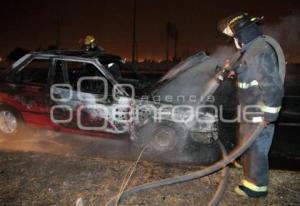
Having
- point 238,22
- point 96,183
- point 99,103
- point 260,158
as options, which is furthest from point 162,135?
point 238,22

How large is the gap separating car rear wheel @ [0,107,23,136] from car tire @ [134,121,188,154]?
230cm

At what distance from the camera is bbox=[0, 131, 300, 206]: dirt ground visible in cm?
382

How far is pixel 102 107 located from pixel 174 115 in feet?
4.17

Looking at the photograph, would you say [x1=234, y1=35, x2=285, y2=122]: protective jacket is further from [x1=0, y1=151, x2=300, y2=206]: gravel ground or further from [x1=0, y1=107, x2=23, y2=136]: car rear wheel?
[x1=0, y1=107, x2=23, y2=136]: car rear wheel

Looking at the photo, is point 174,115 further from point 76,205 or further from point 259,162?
point 76,205

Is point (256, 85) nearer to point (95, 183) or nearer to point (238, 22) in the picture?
point (238, 22)

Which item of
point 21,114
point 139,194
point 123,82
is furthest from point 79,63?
point 139,194

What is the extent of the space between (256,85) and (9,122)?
4.88 metres

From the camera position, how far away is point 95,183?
4.24m

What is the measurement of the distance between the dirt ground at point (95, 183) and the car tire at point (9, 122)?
1.40m

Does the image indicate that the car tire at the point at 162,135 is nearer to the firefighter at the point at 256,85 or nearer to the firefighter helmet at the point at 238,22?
the firefighter at the point at 256,85

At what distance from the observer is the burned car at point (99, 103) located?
20.1 feet

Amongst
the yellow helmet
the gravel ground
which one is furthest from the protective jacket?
the yellow helmet

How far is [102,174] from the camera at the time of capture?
4.51m
